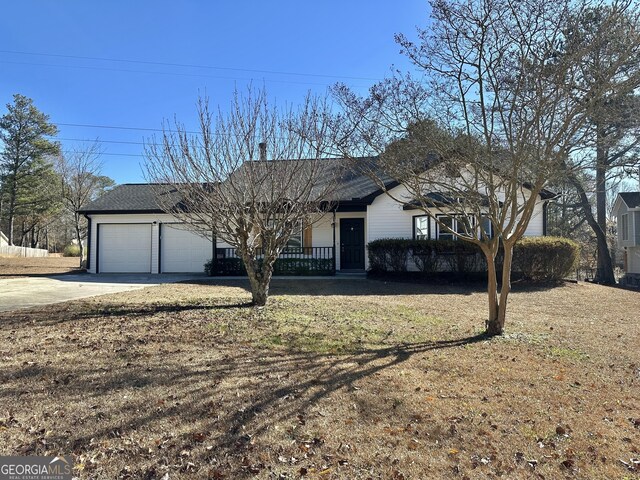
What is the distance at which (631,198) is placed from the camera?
971 inches

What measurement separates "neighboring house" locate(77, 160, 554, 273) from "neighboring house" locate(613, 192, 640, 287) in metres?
11.3

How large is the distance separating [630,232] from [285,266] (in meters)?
20.5

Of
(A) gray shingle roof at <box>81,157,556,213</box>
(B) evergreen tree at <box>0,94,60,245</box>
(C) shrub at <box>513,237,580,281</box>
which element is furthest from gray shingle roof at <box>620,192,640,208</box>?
(B) evergreen tree at <box>0,94,60,245</box>

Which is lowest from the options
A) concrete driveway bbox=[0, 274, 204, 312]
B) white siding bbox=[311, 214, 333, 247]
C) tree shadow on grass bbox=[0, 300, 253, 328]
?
tree shadow on grass bbox=[0, 300, 253, 328]

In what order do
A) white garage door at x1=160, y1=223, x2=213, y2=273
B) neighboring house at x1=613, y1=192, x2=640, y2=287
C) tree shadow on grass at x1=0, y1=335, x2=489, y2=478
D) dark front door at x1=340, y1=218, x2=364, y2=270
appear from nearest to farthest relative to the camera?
tree shadow on grass at x1=0, y1=335, x2=489, y2=478
dark front door at x1=340, y1=218, x2=364, y2=270
white garage door at x1=160, y1=223, x2=213, y2=273
neighboring house at x1=613, y1=192, x2=640, y2=287

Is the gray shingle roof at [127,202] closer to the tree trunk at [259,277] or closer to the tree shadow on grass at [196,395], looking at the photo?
the tree trunk at [259,277]

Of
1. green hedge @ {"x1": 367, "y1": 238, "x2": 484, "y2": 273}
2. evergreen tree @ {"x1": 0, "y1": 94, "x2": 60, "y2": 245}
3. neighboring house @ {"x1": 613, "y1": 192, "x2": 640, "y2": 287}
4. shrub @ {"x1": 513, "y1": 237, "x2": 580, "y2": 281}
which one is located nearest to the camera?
shrub @ {"x1": 513, "y1": 237, "x2": 580, "y2": 281}

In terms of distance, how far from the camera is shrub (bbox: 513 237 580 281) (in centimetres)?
1390

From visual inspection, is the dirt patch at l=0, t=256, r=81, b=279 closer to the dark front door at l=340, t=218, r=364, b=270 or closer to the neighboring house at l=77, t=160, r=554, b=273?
the neighboring house at l=77, t=160, r=554, b=273

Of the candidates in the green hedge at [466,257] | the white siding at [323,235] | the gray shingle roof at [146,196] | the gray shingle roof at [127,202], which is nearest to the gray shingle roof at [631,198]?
the gray shingle roof at [146,196]

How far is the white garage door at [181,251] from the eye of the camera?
60.3 ft

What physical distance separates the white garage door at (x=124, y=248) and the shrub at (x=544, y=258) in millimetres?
14790

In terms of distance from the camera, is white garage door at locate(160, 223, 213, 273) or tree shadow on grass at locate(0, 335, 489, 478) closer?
tree shadow on grass at locate(0, 335, 489, 478)

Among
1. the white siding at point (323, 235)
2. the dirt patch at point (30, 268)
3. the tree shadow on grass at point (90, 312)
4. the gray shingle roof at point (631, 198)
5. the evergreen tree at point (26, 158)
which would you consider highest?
the evergreen tree at point (26, 158)
